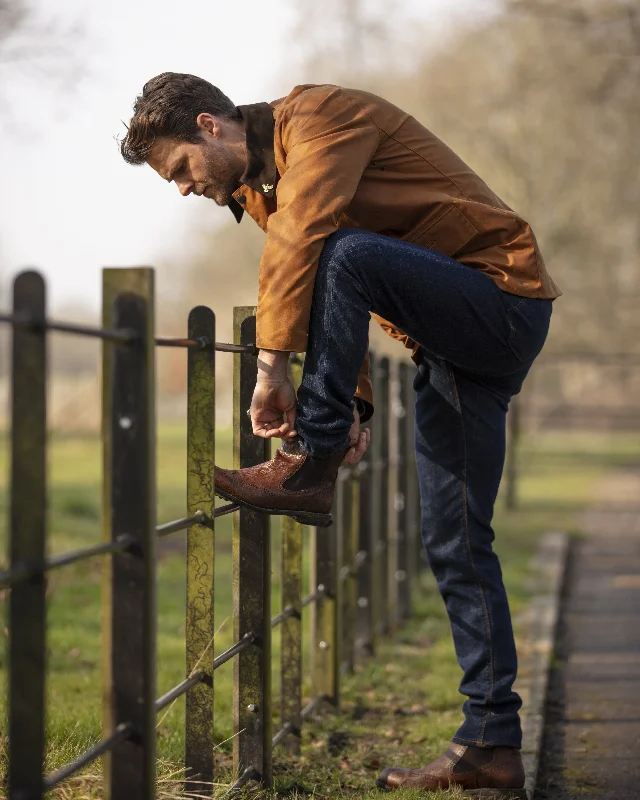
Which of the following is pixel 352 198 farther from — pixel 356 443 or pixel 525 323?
pixel 356 443

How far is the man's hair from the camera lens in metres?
2.95

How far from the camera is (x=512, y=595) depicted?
702 centimetres

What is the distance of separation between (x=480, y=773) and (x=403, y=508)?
149 inches

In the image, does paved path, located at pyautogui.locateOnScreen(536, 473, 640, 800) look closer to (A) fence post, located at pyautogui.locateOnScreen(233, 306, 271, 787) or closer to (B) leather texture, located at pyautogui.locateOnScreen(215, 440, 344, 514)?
(A) fence post, located at pyautogui.locateOnScreen(233, 306, 271, 787)

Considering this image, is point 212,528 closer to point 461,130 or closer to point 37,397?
point 37,397

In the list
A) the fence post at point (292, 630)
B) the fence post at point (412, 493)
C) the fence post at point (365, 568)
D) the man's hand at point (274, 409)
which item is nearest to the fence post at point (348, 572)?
the fence post at point (365, 568)

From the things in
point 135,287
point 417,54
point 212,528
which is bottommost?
point 212,528

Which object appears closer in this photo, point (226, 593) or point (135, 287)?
point (135, 287)

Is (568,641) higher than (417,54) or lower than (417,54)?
lower

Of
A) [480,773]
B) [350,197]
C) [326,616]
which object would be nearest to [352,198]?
[350,197]

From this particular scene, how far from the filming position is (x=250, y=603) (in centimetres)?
333

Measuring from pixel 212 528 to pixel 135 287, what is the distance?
0.83m

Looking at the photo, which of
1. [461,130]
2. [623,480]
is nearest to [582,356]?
[623,480]

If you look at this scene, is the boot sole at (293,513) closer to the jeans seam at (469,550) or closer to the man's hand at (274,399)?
the man's hand at (274,399)
